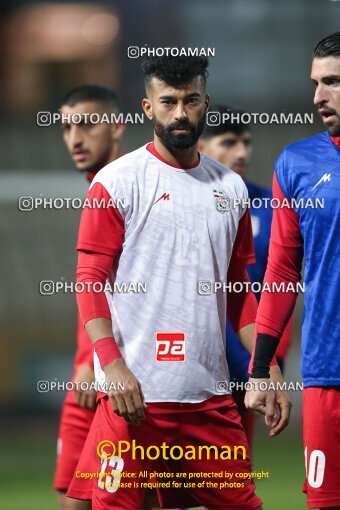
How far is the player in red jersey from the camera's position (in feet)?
8.28

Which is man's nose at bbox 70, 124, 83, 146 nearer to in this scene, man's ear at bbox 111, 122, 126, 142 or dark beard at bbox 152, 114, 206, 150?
man's ear at bbox 111, 122, 126, 142

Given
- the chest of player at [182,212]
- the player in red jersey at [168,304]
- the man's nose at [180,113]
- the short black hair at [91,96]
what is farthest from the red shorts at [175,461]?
the short black hair at [91,96]

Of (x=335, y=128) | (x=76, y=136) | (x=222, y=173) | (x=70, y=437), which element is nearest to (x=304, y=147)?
(x=335, y=128)

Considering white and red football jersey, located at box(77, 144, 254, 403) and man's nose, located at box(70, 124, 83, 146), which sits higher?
man's nose, located at box(70, 124, 83, 146)

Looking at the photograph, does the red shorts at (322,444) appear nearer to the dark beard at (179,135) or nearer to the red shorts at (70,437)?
the dark beard at (179,135)

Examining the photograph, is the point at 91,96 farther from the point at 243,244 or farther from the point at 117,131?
the point at 243,244

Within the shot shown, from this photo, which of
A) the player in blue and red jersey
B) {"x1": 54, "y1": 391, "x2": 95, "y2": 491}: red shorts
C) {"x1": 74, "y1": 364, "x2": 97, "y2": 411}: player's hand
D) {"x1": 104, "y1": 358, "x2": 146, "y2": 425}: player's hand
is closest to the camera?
{"x1": 104, "y1": 358, "x2": 146, "y2": 425}: player's hand

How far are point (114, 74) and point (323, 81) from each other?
1.81 m

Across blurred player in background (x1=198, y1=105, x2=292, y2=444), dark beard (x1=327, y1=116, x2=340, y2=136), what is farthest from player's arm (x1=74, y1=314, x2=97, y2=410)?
dark beard (x1=327, y1=116, x2=340, y2=136)

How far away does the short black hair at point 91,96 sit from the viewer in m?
3.16

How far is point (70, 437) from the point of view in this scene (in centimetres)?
337

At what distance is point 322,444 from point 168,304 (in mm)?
446

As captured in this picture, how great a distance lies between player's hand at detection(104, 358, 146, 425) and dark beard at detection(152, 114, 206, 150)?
504 mm

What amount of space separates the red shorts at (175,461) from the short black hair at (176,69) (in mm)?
710
